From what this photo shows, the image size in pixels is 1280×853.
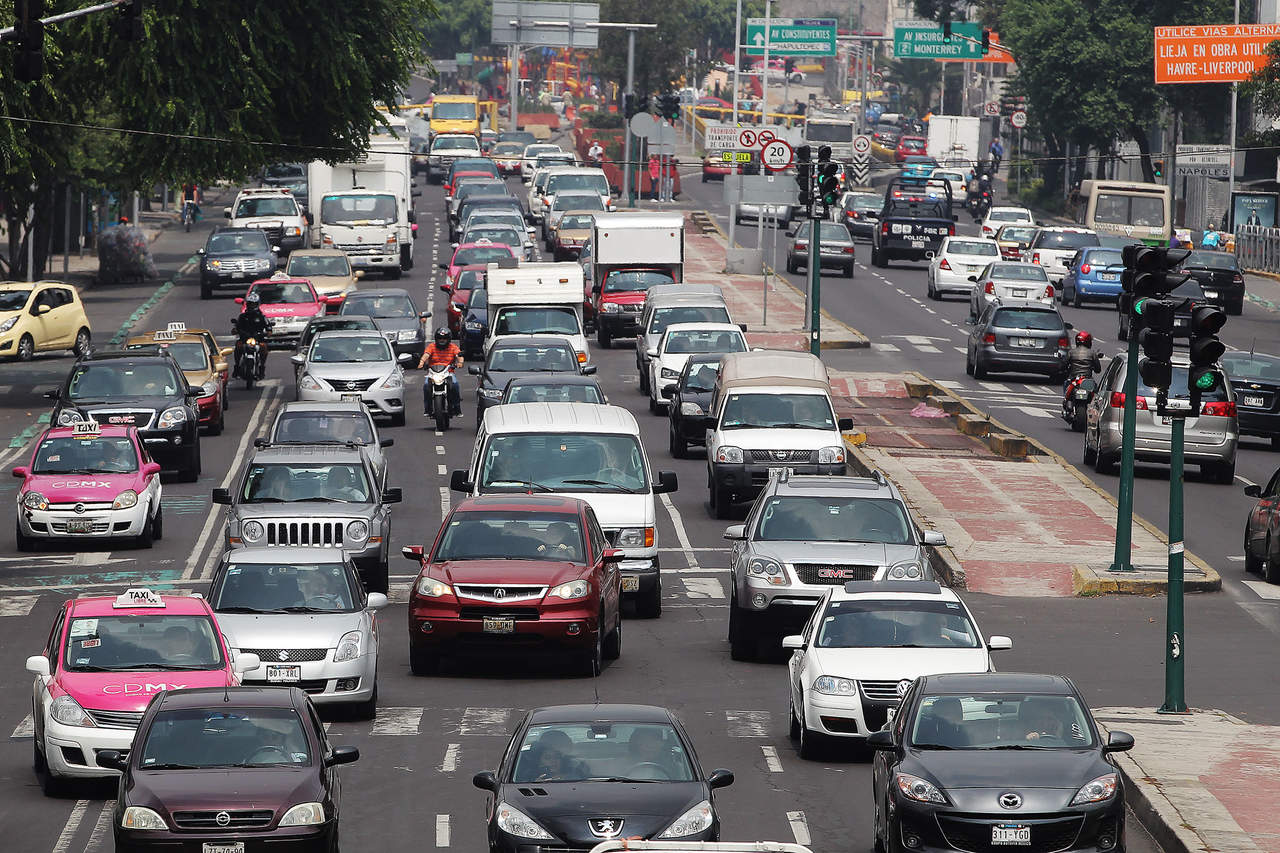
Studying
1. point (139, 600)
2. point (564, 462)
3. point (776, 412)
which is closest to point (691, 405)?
point (776, 412)

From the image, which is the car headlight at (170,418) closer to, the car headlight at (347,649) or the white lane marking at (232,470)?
the white lane marking at (232,470)

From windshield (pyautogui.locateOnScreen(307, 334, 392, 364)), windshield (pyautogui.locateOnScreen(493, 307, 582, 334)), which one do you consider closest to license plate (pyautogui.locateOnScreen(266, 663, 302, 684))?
windshield (pyautogui.locateOnScreen(307, 334, 392, 364))

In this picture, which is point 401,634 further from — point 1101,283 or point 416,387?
point 1101,283

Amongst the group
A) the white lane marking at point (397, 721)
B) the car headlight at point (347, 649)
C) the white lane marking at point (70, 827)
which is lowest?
the white lane marking at point (397, 721)

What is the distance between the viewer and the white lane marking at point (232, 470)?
1058 inches

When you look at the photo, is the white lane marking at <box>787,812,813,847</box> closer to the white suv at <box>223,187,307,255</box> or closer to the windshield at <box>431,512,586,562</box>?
the windshield at <box>431,512,586,562</box>

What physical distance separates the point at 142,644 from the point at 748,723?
5226 mm

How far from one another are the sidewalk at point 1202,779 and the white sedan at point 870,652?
148cm

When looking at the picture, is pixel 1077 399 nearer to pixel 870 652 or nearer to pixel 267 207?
pixel 870 652

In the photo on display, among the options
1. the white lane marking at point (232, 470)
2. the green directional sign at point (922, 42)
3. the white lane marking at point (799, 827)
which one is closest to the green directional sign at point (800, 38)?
the green directional sign at point (922, 42)

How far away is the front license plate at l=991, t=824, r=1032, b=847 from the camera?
42.0ft

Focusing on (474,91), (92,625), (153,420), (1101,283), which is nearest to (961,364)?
(1101,283)

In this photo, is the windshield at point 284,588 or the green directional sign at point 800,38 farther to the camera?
the green directional sign at point 800,38

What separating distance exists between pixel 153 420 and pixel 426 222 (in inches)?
1928
